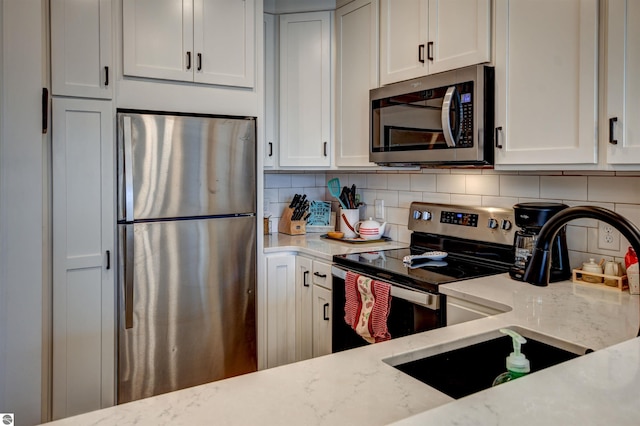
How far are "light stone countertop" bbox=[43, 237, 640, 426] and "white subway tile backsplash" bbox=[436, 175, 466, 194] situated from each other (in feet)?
3.97

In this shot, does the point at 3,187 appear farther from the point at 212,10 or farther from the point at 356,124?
the point at 356,124

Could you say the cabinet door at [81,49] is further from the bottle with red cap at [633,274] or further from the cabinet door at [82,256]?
the bottle with red cap at [633,274]

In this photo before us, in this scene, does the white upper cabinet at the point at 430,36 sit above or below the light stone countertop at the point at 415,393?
above

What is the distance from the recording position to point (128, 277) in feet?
7.60

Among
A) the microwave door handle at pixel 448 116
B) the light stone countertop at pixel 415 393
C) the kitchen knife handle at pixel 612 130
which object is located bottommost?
the light stone countertop at pixel 415 393

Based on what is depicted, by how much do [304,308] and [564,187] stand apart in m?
1.57

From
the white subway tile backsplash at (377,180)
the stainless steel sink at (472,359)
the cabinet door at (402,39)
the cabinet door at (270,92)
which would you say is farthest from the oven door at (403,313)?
the cabinet door at (402,39)

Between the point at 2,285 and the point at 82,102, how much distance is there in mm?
885

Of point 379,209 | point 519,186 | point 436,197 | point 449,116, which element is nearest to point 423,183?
point 436,197

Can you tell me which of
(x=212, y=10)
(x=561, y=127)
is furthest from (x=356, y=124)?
(x=561, y=127)

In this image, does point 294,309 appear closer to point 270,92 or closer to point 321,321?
point 321,321

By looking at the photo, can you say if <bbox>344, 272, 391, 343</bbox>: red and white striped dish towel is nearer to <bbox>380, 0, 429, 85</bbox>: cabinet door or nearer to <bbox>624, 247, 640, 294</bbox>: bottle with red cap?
<bbox>624, 247, 640, 294</bbox>: bottle with red cap

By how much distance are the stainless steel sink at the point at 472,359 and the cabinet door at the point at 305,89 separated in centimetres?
197

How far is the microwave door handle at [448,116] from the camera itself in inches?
84.0
